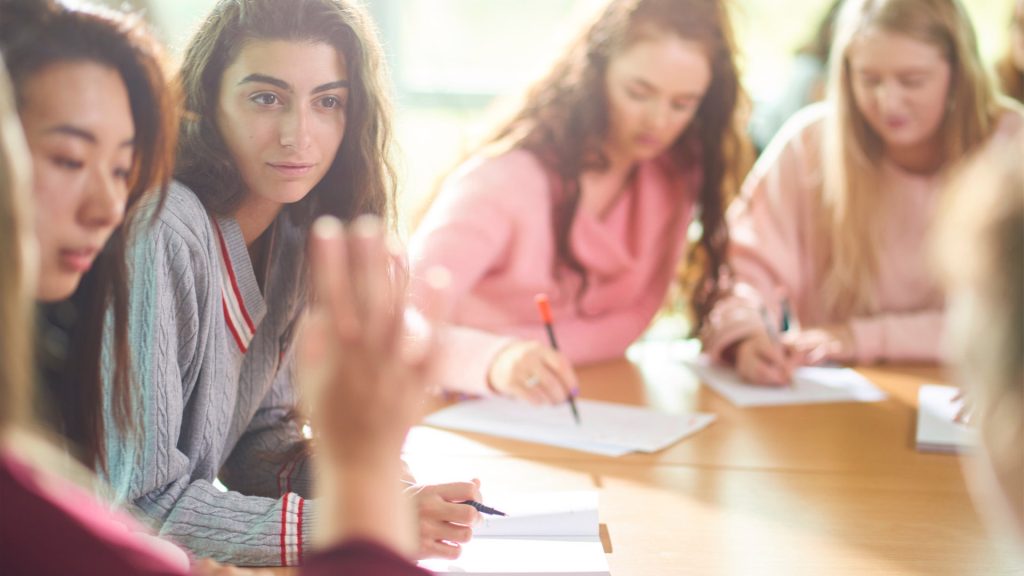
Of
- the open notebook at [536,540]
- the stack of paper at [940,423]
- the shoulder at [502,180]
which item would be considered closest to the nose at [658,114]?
the shoulder at [502,180]

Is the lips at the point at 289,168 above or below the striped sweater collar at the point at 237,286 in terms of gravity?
above

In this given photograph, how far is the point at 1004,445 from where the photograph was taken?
74 cm

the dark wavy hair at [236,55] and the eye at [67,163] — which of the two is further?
the dark wavy hair at [236,55]

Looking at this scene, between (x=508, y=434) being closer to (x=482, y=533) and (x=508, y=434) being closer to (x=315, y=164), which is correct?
(x=482, y=533)

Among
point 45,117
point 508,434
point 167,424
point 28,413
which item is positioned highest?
point 45,117

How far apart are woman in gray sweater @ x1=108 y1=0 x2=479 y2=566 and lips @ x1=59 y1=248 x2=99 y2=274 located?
124 millimetres

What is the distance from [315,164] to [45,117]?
342 millimetres

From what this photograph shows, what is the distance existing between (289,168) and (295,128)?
40mm

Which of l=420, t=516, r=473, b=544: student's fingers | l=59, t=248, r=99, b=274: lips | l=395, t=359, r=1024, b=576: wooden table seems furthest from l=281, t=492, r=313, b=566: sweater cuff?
l=59, t=248, r=99, b=274: lips

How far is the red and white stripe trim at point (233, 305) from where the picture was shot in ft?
3.47

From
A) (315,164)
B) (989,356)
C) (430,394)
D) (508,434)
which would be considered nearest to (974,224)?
(989,356)

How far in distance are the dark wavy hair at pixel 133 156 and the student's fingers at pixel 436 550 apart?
296 millimetres

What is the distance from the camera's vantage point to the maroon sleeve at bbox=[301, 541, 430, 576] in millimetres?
615

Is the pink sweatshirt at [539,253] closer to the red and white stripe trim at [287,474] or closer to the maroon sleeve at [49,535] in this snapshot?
the red and white stripe trim at [287,474]
